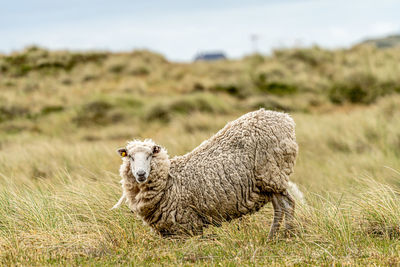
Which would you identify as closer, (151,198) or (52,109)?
(151,198)

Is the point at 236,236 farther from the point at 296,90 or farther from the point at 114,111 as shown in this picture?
the point at 296,90

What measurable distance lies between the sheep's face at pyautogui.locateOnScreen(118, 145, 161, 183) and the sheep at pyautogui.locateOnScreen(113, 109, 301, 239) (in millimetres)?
10

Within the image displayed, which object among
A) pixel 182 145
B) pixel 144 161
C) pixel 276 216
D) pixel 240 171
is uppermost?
pixel 144 161

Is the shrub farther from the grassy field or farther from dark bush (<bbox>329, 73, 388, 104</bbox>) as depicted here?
dark bush (<bbox>329, 73, 388, 104</bbox>)

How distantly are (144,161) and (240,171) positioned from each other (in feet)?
3.30

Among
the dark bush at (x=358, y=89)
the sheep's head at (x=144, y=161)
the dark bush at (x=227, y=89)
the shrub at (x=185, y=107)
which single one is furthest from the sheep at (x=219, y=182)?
the dark bush at (x=227, y=89)

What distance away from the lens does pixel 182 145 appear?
448 inches

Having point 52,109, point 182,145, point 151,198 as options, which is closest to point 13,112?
point 52,109

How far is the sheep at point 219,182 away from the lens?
526 cm

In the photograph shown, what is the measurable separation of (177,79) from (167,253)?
25.0m

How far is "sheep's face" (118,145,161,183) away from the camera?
196 inches

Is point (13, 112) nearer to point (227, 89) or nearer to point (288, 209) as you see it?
point (227, 89)

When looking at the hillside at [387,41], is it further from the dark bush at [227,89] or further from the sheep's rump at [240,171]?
the sheep's rump at [240,171]

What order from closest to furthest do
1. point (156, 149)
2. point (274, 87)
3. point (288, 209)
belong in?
1. point (156, 149)
2. point (288, 209)
3. point (274, 87)
